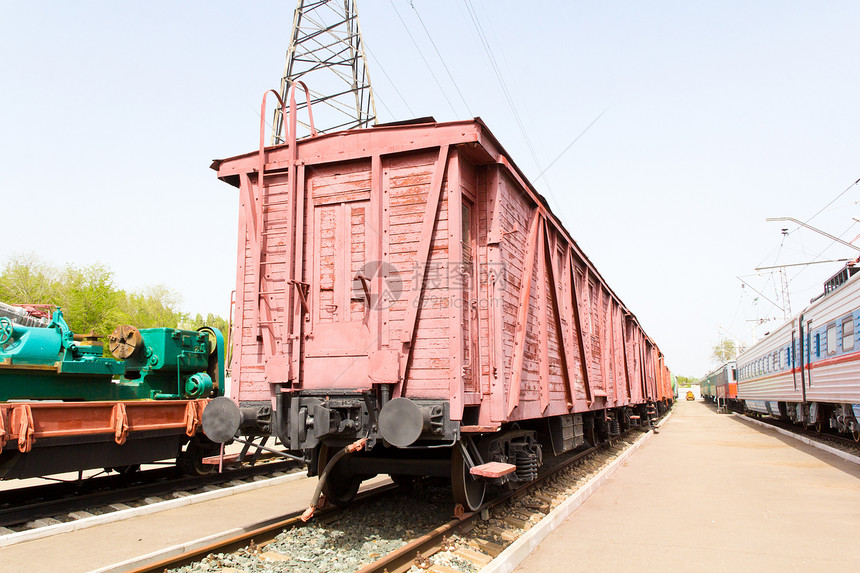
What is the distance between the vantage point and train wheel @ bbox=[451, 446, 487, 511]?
17.9 ft

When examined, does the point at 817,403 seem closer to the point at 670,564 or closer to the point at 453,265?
the point at 670,564

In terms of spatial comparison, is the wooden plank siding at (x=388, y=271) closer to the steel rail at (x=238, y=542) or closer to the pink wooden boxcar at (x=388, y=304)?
the pink wooden boxcar at (x=388, y=304)

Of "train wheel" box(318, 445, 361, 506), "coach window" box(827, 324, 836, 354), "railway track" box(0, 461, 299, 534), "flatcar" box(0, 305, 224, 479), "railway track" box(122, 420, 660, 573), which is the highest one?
"coach window" box(827, 324, 836, 354)

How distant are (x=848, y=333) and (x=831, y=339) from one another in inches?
62.0

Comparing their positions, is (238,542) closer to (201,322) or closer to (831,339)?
(831,339)

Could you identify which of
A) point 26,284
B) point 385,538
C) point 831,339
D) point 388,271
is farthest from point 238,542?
point 26,284

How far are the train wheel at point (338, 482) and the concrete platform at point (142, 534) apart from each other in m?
0.70

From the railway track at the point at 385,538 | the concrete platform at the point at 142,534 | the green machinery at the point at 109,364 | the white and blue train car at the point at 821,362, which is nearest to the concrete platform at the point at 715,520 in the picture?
the railway track at the point at 385,538

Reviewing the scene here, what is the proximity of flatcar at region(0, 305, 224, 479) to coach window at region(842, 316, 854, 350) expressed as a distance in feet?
39.5

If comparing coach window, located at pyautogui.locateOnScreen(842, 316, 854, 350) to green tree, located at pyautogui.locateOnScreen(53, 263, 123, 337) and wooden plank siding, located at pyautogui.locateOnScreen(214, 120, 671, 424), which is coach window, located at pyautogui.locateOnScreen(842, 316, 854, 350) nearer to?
wooden plank siding, located at pyautogui.locateOnScreen(214, 120, 671, 424)

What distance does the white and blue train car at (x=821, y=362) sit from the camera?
11.1m

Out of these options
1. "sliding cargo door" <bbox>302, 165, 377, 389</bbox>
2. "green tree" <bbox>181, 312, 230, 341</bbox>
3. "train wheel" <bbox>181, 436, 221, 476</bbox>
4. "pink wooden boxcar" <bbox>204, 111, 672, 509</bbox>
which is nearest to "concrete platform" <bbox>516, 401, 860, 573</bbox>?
"pink wooden boxcar" <bbox>204, 111, 672, 509</bbox>

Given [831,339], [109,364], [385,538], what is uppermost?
[831,339]

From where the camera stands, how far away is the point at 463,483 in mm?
5523
